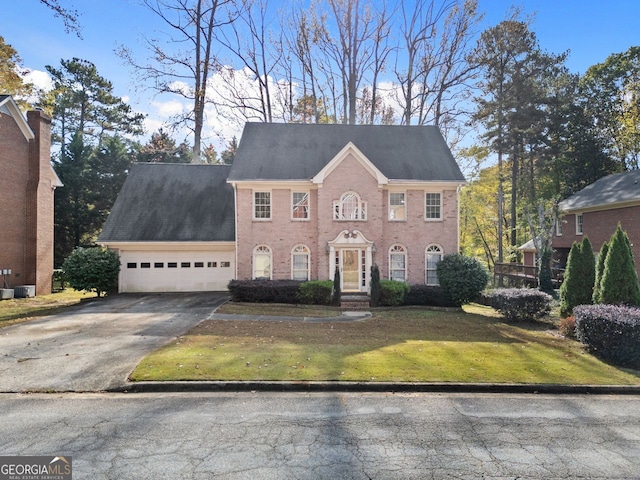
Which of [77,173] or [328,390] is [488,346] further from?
[77,173]

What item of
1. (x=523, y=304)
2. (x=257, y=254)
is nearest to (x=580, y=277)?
(x=523, y=304)

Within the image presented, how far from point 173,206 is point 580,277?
69.5 ft

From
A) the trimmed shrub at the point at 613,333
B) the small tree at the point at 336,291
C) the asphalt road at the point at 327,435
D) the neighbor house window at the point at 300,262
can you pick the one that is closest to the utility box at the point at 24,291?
the neighbor house window at the point at 300,262

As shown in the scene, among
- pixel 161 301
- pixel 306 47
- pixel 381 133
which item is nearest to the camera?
pixel 161 301

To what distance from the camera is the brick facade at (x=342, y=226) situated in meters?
19.4

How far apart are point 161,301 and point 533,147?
1359 inches

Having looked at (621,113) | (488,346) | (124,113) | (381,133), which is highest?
(124,113)

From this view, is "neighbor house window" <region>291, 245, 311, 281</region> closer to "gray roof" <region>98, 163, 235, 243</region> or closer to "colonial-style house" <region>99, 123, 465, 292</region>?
"colonial-style house" <region>99, 123, 465, 292</region>

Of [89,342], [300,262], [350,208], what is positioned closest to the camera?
[89,342]

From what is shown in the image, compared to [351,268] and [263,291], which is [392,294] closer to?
[351,268]

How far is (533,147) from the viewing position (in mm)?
34469

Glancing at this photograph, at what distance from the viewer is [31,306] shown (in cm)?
1733

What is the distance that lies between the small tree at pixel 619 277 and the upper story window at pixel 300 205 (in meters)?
13.0

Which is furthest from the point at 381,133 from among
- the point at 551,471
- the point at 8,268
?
the point at 8,268
